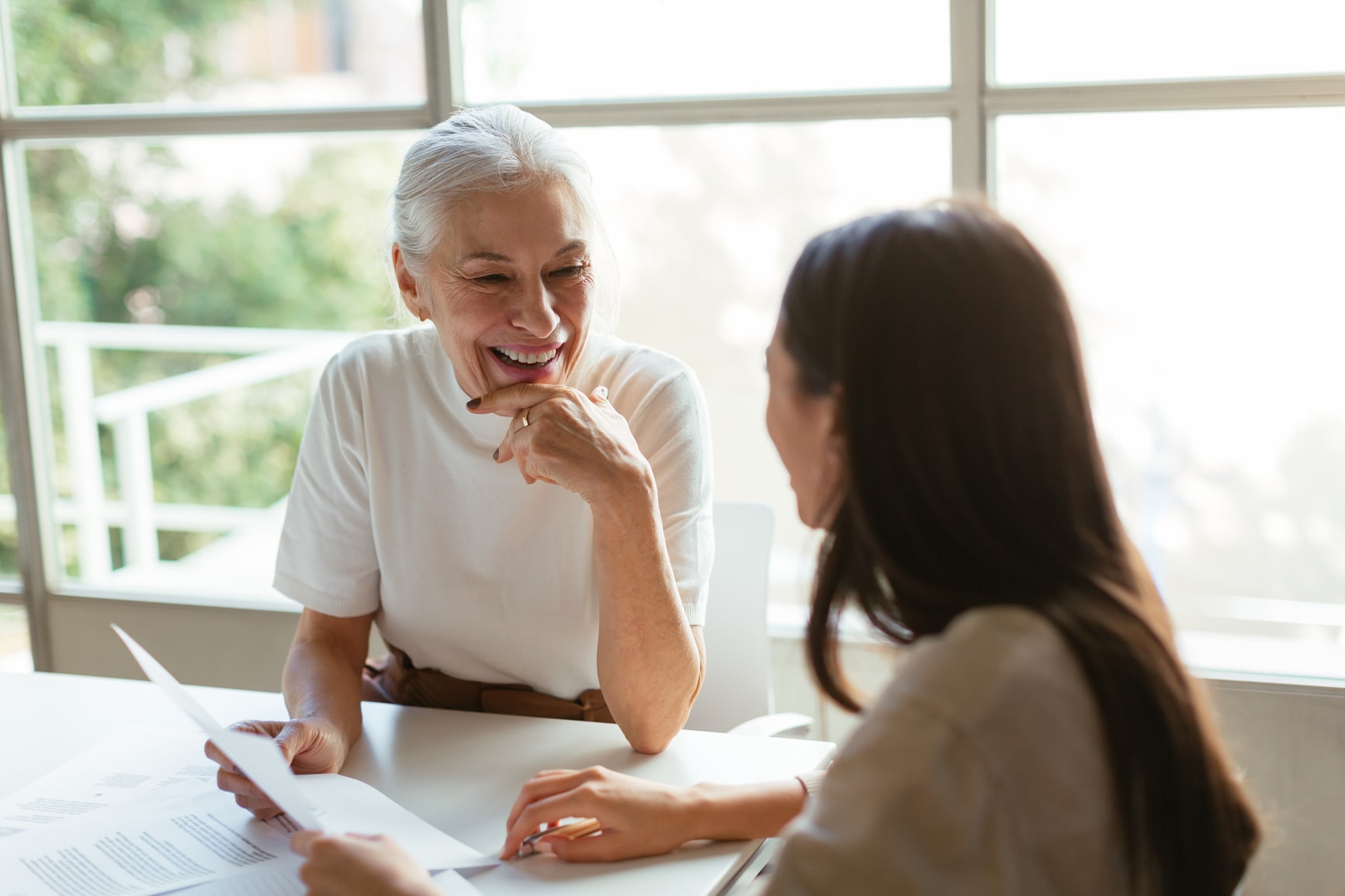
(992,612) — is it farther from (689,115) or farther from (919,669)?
(689,115)

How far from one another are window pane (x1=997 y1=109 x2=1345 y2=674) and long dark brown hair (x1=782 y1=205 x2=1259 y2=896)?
4.54ft

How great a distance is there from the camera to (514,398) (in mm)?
1565

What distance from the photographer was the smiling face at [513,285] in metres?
1.55

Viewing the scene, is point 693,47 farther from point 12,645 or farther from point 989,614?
point 12,645

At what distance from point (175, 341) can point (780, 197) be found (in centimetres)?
200

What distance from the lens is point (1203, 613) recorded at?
2404mm

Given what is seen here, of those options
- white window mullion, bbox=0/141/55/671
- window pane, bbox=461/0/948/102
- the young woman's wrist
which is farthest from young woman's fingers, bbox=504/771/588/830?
white window mullion, bbox=0/141/55/671

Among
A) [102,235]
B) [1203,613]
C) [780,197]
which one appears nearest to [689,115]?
[780,197]

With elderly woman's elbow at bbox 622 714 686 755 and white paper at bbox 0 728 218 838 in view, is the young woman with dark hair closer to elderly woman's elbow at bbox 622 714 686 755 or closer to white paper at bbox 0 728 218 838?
elderly woman's elbow at bbox 622 714 686 755

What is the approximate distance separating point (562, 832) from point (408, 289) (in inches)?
33.1

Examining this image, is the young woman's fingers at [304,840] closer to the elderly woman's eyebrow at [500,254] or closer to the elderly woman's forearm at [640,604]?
the elderly woman's forearm at [640,604]

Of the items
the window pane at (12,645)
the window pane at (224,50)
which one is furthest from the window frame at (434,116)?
the window pane at (224,50)

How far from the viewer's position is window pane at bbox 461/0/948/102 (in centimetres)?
223

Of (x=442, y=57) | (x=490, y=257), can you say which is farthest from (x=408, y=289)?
(x=442, y=57)
